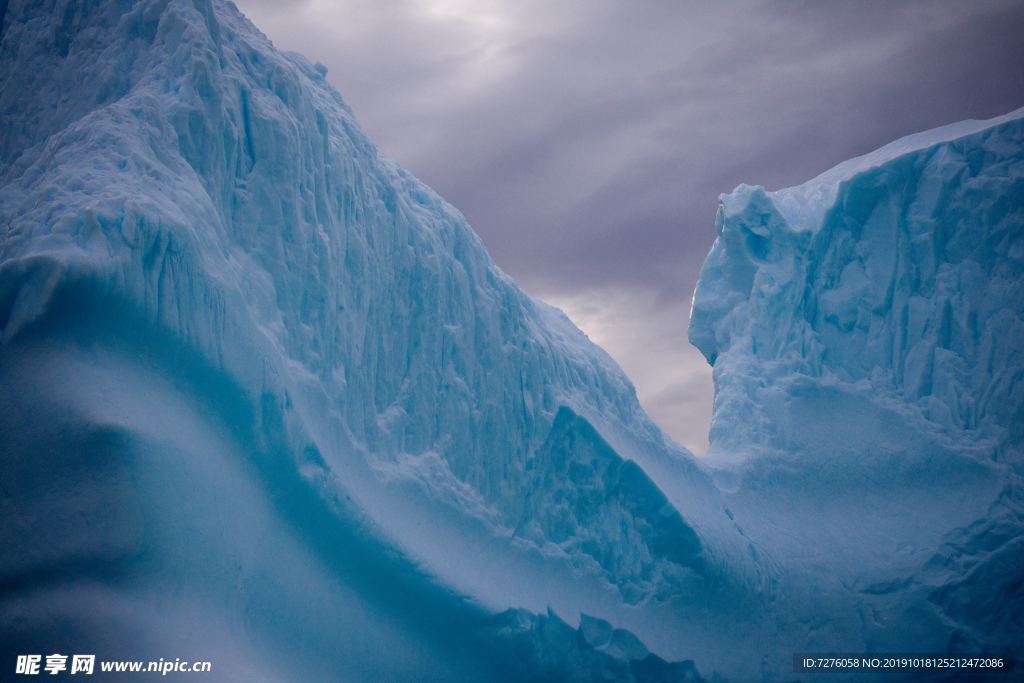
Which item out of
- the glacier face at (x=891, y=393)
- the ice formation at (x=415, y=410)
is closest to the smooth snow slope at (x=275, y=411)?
the ice formation at (x=415, y=410)

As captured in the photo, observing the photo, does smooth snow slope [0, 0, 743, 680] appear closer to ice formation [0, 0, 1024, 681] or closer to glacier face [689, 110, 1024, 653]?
ice formation [0, 0, 1024, 681]

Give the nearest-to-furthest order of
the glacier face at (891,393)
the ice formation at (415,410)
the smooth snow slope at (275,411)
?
the smooth snow slope at (275,411) < the ice formation at (415,410) < the glacier face at (891,393)

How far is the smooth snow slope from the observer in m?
5.36

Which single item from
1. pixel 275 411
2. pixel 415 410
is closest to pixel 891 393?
pixel 415 410

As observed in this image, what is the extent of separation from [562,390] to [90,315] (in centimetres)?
573

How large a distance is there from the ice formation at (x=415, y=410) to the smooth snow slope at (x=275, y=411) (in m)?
0.03

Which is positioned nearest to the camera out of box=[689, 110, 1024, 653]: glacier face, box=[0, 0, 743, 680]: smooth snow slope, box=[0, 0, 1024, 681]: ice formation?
box=[0, 0, 743, 680]: smooth snow slope

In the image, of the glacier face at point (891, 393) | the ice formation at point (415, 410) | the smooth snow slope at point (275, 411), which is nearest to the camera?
the smooth snow slope at point (275, 411)

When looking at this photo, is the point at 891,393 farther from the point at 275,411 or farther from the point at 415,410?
the point at 275,411

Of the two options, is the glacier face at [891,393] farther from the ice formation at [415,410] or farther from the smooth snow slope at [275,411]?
the smooth snow slope at [275,411]

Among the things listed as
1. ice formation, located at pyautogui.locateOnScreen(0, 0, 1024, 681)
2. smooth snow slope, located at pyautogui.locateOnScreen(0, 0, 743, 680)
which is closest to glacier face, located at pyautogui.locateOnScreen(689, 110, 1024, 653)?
ice formation, located at pyautogui.locateOnScreen(0, 0, 1024, 681)

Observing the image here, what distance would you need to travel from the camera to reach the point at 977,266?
1210 cm

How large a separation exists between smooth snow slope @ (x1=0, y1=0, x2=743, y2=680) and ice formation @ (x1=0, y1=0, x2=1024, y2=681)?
26 millimetres

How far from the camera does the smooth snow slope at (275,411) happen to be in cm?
536
